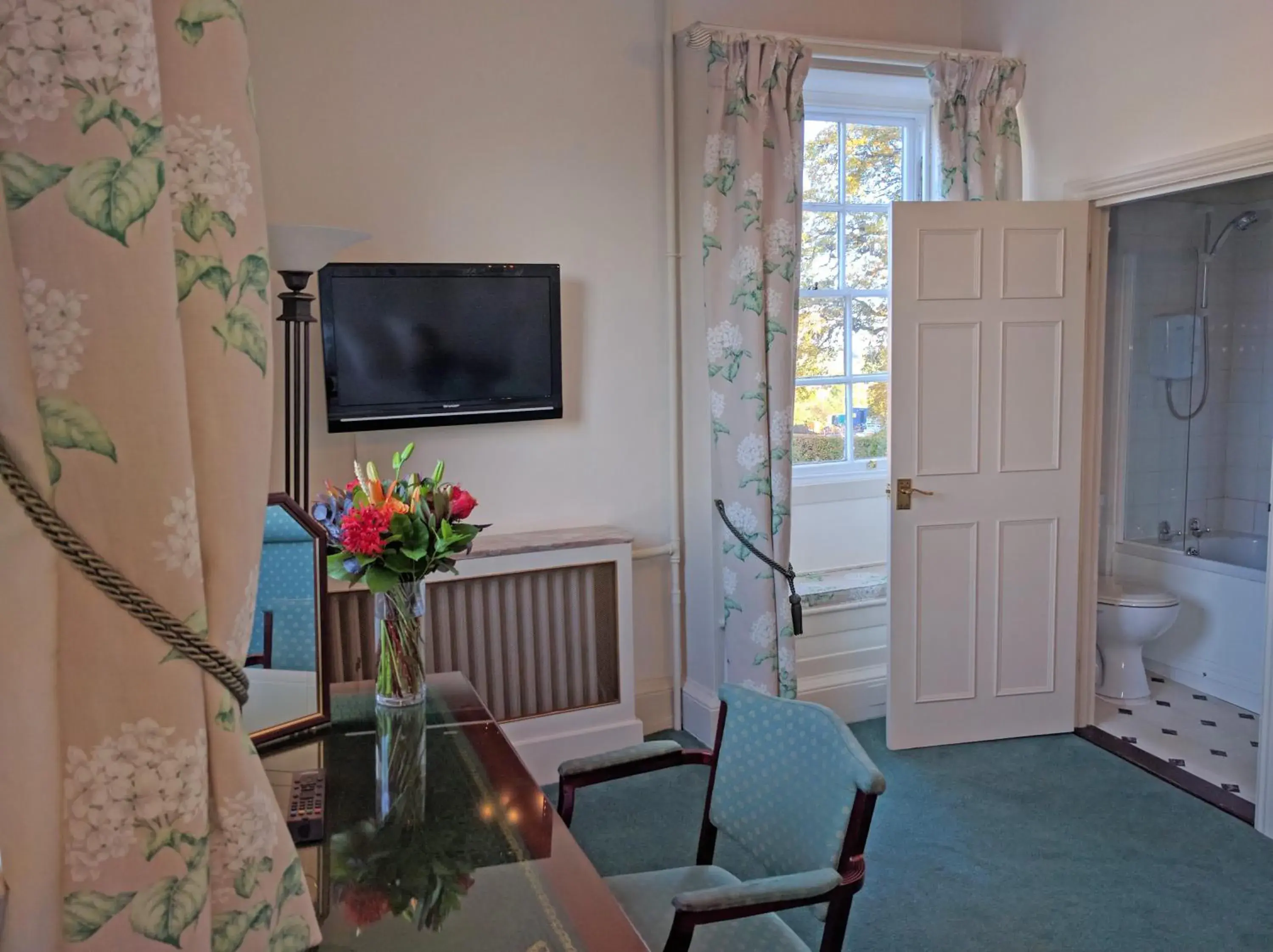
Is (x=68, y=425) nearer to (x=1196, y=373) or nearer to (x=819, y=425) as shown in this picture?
(x=819, y=425)

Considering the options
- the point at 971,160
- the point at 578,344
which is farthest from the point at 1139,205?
the point at 578,344

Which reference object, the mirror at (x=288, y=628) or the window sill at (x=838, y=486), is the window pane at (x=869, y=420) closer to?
the window sill at (x=838, y=486)

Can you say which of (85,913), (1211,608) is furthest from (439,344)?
(1211,608)

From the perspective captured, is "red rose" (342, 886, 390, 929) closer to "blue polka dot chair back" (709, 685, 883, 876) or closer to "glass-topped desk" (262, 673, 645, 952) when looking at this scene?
"glass-topped desk" (262, 673, 645, 952)

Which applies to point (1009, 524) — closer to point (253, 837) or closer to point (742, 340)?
point (742, 340)

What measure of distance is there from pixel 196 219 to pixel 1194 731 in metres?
4.23

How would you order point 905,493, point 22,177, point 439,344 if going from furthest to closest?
1. point 905,493
2. point 439,344
3. point 22,177

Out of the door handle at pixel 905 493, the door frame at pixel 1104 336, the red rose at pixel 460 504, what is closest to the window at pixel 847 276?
the door handle at pixel 905 493

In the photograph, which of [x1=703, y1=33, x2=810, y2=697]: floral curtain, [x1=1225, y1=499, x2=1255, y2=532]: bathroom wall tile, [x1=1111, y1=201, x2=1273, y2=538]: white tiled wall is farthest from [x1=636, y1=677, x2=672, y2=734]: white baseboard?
[x1=1225, y1=499, x2=1255, y2=532]: bathroom wall tile

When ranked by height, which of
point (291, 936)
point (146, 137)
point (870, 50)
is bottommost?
point (291, 936)

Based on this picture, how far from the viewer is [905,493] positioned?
11.8 ft

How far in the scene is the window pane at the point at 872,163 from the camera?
431cm

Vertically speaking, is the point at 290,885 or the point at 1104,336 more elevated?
the point at 1104,336

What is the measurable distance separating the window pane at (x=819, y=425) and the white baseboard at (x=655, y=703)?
1.18 m
